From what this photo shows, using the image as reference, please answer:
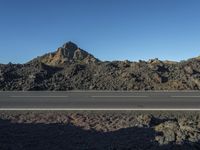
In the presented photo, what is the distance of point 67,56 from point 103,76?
413 inches

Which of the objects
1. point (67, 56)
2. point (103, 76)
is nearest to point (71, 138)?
point (103, 76)

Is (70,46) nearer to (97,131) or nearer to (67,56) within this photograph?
(67,56)

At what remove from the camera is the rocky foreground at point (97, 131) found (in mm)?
11367

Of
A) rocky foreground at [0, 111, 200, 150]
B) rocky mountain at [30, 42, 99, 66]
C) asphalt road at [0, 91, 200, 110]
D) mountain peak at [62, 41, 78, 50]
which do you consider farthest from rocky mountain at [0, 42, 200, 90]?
rocky foreground at [0, 111, 200, 150]

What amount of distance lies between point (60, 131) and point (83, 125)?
3.70ft

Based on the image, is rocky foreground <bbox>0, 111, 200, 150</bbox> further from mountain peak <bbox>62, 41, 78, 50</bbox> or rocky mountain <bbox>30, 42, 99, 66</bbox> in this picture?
mountain peak <bbox>62, 41, 78, 50</bbox>

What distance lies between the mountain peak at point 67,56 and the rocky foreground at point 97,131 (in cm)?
2093

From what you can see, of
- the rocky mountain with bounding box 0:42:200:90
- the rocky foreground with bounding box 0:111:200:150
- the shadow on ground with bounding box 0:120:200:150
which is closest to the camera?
the shadow on ground with bounding box 0:120:200:150

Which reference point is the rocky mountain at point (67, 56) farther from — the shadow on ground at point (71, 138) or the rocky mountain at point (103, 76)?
the shadow on ground at point (71, 138)

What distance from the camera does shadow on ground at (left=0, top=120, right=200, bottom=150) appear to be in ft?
36.7

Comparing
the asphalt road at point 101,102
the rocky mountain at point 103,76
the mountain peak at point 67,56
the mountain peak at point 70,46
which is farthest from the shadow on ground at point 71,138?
the mountain peak at point 70,46

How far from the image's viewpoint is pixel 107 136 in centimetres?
1251

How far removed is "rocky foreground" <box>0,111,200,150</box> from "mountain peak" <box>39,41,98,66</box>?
20926 millimetres

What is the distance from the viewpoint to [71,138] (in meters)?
12.2
